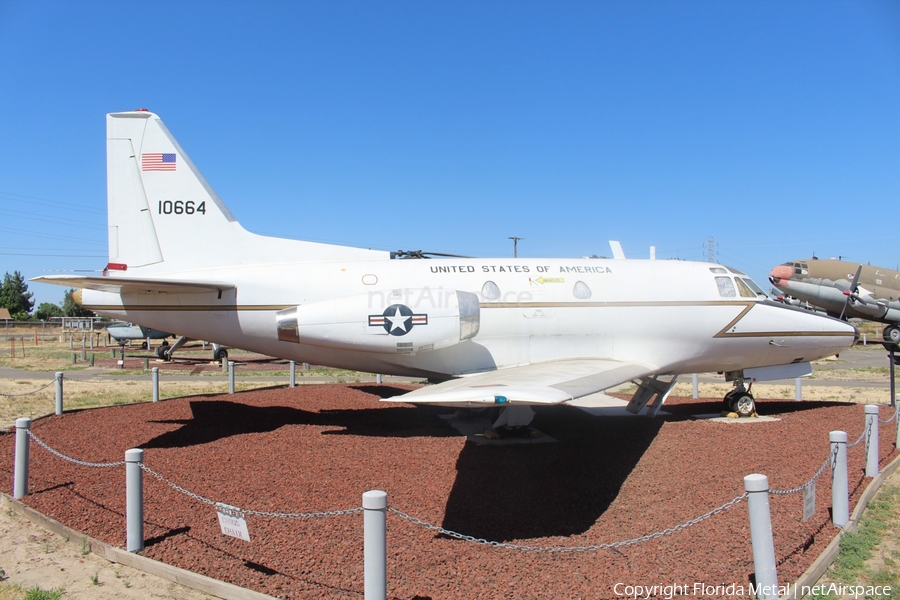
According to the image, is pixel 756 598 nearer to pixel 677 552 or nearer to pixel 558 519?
pixel 677 552

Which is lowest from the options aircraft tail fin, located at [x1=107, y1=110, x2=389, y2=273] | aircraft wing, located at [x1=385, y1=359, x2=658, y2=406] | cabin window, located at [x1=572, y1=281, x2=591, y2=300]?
aircraft wing, located at [x1=385, y1=359, x2=658, y2=406]

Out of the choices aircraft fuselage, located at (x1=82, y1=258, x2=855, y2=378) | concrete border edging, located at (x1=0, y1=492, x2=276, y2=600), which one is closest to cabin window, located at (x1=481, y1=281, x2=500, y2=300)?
aircraft fuselage, located at (x1=82, y1=258, x2=855, y2=378)

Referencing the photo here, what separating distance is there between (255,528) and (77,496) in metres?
2.92

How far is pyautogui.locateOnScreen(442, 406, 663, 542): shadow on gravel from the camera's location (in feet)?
23.0

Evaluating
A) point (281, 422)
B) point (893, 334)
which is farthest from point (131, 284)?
point (893, 334)

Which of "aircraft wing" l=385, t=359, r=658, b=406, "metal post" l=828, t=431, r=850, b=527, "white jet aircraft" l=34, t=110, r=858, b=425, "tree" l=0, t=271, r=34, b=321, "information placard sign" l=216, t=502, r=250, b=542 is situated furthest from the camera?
"tree" l=0, t=271, r=34, b=321

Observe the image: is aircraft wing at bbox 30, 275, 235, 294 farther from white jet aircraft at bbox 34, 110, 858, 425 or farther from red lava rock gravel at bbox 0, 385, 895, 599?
red lava rock gravel at bbox 0, 385, 895, 599

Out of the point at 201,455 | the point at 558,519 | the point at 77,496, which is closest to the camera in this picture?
the point at 558,519

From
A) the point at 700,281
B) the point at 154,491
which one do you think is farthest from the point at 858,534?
the point at 154,491

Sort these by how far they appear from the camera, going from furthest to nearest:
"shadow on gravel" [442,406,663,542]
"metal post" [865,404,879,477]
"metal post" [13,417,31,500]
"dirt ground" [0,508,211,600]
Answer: "metal post" [865,404,879,477] < "metal post" [13,417,31,500] < "shadow on gravel" [442,406,663,542] < "dirt ground" [0,508,211,600]

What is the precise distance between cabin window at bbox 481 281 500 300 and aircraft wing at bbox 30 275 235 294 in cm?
477

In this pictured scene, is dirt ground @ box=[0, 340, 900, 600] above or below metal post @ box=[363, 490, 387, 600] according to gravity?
below

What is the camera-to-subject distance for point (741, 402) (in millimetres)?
13172

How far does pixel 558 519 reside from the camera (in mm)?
7160
